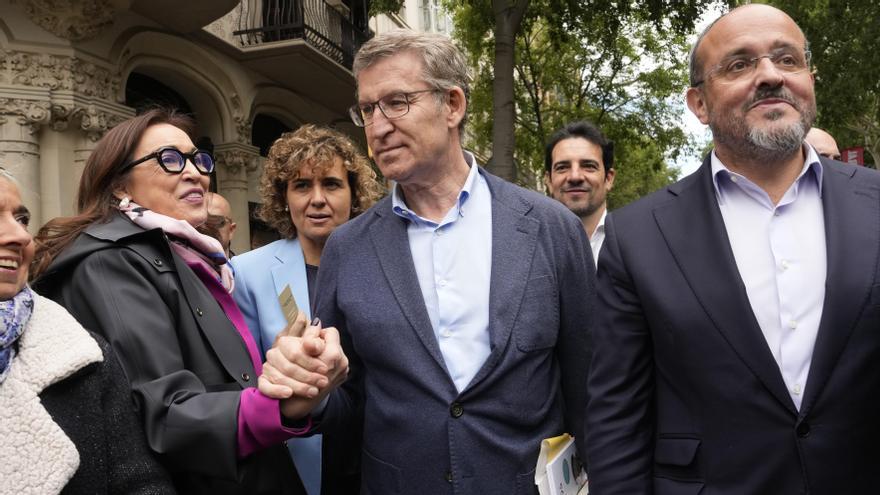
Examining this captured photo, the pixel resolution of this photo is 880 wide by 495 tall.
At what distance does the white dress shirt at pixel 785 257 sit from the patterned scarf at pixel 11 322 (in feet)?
6.35

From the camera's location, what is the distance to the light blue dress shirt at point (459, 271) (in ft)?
8.30

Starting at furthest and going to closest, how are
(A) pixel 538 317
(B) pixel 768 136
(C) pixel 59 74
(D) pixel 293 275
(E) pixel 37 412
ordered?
(C) pixel 59 74 < (D) pixel 293 275 < (A) pixel 538 317 < (B) pixel 768 136 < (E) pixel 37 412

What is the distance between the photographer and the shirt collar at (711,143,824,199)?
230 cm

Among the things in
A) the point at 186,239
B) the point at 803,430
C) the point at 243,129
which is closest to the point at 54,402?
the point at 186,239

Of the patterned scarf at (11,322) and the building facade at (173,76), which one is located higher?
the building facade at (173,76)

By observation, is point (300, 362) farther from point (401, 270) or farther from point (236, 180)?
point (236, 180)

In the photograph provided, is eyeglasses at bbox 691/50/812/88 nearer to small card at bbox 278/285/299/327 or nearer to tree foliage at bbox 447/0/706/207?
small card at bbox 278/285/299/327

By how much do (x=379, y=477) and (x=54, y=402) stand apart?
3.40ft

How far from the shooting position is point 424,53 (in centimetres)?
273

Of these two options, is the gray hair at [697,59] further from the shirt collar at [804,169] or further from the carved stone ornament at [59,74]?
the carved stone ornament at [59,74]

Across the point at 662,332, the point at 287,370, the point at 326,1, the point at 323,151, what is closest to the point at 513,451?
the point at 662,332

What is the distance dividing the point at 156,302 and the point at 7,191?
0.50 m

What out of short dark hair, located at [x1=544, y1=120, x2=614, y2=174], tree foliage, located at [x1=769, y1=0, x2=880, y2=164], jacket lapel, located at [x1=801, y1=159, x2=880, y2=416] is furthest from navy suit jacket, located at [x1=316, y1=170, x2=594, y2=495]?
tree foliage, located at [x1=769, y1=0, x2=880, y2=164]

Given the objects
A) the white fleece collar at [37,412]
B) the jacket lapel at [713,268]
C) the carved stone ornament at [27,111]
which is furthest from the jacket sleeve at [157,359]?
the carved stone ornament at [27,111]
